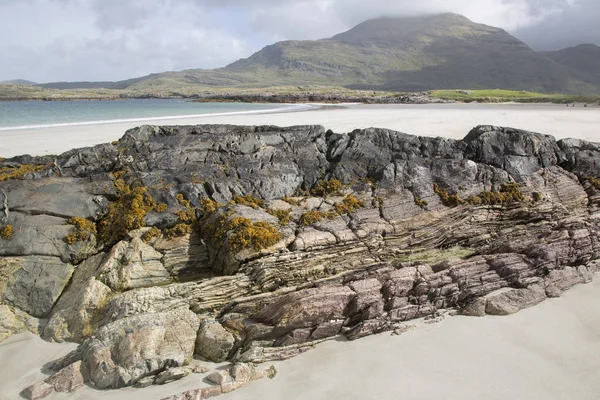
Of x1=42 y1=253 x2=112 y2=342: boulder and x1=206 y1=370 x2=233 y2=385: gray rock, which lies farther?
x1=42 y1=253 x2=112 y2=342: boulder

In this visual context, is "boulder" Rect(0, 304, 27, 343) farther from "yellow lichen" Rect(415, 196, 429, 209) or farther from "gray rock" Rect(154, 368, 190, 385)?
"yellow lichen" Rect(415, 196, 429, 209)

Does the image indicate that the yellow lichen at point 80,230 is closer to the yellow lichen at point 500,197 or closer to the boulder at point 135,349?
the boulder at point 135,349

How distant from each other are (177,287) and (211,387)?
2.60 metres

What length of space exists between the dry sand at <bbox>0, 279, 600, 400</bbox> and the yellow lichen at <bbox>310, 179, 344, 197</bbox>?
4.81 m

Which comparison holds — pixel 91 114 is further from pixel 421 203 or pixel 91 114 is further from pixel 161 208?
pixel 421 203

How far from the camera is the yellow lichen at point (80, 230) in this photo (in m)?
9.82

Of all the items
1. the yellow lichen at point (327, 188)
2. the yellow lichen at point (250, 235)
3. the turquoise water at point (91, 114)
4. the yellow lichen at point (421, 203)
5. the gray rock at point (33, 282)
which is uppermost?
the turquoise water at point (91, 114)

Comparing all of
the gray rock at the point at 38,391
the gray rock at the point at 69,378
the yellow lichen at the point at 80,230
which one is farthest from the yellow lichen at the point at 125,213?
the gray rock at the point at 38,391

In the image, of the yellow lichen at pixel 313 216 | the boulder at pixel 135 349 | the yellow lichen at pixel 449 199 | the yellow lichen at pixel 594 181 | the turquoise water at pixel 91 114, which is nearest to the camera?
the boulder at pixel 135 349

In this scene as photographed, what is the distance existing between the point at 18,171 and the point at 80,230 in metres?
4.32

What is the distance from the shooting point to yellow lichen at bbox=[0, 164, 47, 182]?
11.6m

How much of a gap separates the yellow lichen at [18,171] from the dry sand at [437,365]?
18.2 ft

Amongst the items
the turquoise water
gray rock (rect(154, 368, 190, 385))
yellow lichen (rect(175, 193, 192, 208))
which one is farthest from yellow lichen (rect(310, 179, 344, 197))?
the turquoise water

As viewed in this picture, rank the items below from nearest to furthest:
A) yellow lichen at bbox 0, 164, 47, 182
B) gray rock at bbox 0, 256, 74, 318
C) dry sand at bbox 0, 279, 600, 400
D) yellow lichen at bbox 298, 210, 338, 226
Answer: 1. dry sand at bbox 0, 279, 600, 400
2. gray rock at bbox 0, 256, 74, 318
3. yellow lichen at bbox 298, 210, 338, 226
4. yellow lichen at bbox 0, 164, 47, 182
